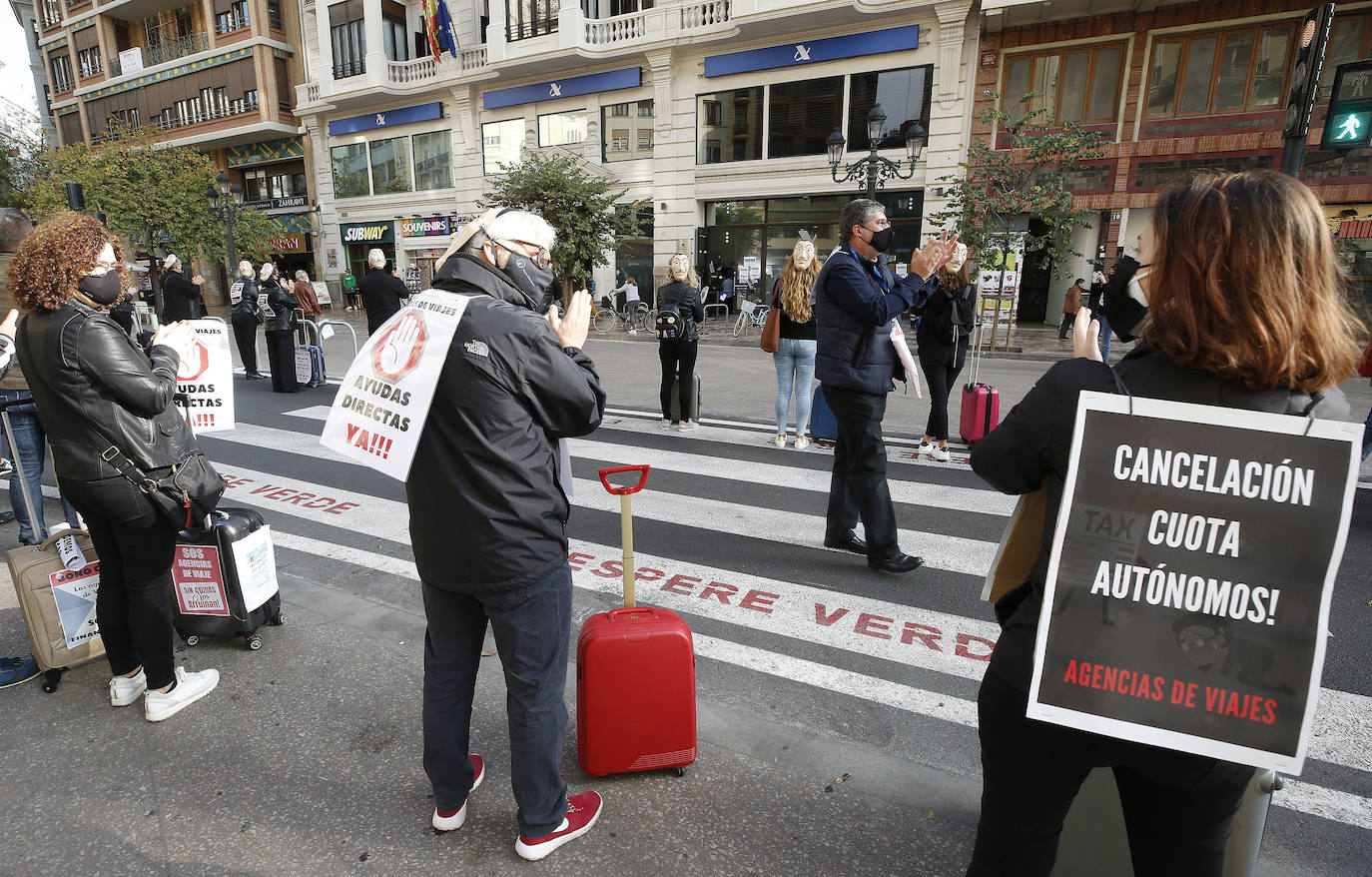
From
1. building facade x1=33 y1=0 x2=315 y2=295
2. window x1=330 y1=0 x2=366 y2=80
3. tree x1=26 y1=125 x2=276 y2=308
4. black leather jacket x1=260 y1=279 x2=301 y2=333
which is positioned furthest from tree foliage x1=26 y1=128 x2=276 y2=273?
black leather jacket x1=260 y1=279 x2=301 y2=333

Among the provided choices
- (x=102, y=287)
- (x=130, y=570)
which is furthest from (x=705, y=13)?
(x=130, y=570)

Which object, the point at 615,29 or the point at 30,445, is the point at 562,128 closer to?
the point at 615,29

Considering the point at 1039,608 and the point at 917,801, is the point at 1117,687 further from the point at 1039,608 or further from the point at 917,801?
the point at 917,801

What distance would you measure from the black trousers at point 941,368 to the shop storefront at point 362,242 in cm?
2766

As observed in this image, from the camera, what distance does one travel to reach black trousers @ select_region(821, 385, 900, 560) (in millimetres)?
4105

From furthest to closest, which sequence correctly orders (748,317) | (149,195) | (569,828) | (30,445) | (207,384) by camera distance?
1. (149,195)
2. (748,317)
3. (30,445)
4. (207,384)
5. (569,828)

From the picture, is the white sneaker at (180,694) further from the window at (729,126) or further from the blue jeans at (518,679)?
the window at (729,126)

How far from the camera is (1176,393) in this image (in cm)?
131

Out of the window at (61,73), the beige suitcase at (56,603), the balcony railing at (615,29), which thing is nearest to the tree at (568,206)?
the balcony railing at (615,29)

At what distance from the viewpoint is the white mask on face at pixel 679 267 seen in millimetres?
7773

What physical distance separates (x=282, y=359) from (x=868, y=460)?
9257mm

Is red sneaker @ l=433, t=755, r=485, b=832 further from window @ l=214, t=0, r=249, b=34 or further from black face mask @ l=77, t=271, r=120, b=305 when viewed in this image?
window @ l=214, t=0, r=249, b=34

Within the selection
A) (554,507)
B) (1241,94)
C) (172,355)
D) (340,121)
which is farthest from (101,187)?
(1241,94)

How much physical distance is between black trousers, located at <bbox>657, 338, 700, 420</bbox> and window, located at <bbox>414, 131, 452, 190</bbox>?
23.9 m
